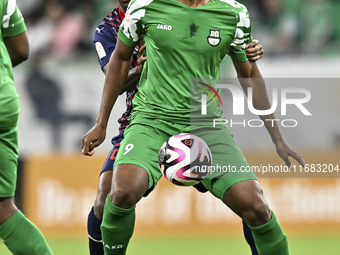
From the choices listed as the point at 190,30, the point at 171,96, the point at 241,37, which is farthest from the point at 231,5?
the point at 171,96

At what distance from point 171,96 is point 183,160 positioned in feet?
1.34

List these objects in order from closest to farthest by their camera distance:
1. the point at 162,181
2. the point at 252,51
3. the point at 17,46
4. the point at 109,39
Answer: the point at 17,46, the point at 252,51, the point at 109,39, the point at 162,181

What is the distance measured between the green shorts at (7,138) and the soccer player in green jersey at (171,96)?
1.63 ft

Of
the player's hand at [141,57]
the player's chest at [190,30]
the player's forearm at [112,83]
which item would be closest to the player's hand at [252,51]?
the player's chest at [190,30]

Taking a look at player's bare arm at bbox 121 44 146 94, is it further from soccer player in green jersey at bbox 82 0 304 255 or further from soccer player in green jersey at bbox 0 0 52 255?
soccer player in green jersey at bbox 0 0 52 255

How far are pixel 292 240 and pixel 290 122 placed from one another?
1.67 meters

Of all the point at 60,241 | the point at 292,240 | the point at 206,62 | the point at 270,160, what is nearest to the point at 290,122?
the point at 270,160

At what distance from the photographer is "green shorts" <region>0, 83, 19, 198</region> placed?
10.5 feet

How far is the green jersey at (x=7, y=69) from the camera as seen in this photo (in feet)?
10.5

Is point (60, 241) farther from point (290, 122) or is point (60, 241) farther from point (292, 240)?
point (290, 122)

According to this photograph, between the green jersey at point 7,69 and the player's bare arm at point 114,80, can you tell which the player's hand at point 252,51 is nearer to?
the player's bare arm at point 114,80

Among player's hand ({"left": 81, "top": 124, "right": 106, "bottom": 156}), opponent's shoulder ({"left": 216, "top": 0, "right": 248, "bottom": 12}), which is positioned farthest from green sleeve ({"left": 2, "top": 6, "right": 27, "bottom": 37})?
opponent's shoulder ({"left": 216, "top": 0, "right": 248, "bottom": 12})

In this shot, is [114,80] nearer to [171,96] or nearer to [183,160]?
[171,96]

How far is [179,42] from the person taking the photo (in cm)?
359
